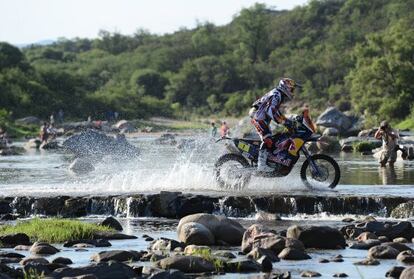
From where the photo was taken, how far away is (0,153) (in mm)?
54812

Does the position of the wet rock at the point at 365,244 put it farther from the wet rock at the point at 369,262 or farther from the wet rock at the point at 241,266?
the wet rock at the point at 241,266

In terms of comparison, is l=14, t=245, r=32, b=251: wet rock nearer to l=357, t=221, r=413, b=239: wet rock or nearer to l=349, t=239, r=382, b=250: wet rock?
l=349, t=239, r=382, b=250: wet rock

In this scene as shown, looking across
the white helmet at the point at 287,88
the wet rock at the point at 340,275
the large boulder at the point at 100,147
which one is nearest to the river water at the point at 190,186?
the wet rock at the point at 340,275

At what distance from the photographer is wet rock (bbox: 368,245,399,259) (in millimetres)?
16812

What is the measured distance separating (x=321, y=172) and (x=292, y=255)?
8.35 metres

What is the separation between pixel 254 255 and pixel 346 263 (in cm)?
144

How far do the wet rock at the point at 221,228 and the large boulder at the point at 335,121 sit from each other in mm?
49961

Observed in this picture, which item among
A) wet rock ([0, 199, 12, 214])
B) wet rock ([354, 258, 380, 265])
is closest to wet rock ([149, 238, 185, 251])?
wet rock ([354, 258, 380, 265])

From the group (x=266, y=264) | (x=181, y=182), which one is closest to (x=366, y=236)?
(x=266, y=264)

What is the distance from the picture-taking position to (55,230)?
64.4ft

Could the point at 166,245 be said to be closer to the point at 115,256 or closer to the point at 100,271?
the point at 115,256

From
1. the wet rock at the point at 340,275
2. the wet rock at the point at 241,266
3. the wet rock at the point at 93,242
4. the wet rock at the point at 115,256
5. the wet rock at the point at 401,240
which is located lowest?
the wet rock at the point at 340,275

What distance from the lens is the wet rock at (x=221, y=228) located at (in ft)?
61.8

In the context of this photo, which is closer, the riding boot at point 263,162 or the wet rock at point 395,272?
the wet rock at point 395,272
